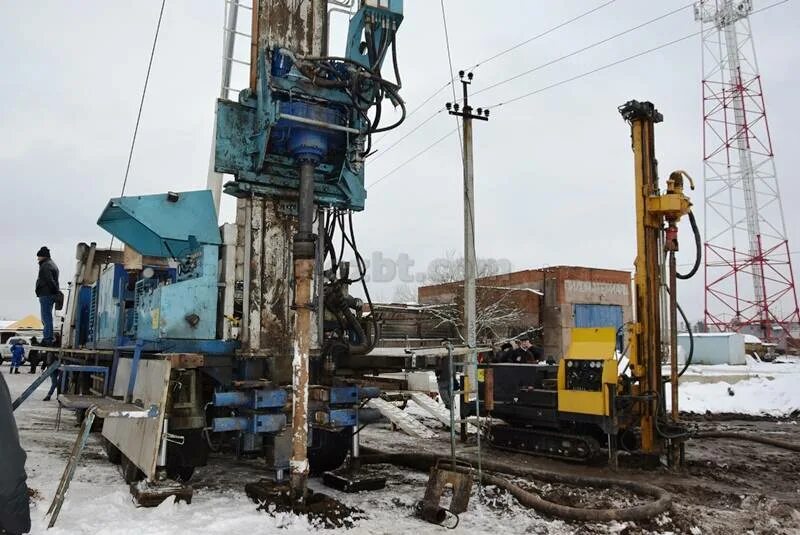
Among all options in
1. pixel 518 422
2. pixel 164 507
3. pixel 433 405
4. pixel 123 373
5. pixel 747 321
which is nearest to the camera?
pixel 164 507

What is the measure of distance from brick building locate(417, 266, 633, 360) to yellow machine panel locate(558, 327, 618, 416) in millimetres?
21575

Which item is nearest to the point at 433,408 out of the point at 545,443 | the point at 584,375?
the point at 545,443

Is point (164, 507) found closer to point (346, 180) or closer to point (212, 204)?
point (212, 204)

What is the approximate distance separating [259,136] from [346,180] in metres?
1.09

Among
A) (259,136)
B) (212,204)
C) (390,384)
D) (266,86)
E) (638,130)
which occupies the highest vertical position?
(638,130)

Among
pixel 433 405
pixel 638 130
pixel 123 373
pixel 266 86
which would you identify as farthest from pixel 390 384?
pixel 433 405

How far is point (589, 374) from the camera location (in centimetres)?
854

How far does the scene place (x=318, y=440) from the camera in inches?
273

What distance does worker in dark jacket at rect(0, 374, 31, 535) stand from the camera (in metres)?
3.66

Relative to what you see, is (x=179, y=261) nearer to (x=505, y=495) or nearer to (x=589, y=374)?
(x=505, y=495)

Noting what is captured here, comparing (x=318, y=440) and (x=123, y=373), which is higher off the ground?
(x=123, y=373)

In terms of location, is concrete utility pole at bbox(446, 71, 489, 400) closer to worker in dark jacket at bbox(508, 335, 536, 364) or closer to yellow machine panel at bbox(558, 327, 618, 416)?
worker in dark jacket at bbox(508, 335, 536, 364)

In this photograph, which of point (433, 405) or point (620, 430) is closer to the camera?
point (620, 430)

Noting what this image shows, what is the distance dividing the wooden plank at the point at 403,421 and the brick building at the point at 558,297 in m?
18.6
